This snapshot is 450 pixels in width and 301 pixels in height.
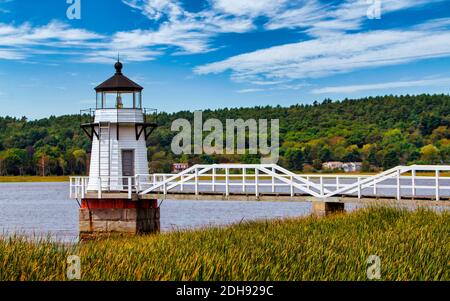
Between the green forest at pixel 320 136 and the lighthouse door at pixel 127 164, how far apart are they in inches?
1978

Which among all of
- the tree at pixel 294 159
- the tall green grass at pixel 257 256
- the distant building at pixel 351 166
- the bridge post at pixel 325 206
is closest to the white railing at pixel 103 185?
the bridge post at pixel 325 206

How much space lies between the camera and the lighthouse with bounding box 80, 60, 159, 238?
29406mm

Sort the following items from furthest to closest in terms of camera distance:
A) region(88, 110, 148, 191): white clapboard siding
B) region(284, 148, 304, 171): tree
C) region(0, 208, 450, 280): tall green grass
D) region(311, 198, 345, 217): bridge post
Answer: region(284, 148, 304, 171): tree < region(88, 110, 148, 191): white clapboard siding < region(311, 198, 345, 217): bridge post < region(0, 208, 450, 280): tall green grass

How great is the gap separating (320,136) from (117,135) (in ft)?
254

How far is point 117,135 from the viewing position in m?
30.5

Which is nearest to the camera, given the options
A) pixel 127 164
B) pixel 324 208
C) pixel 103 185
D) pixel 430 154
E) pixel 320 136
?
pixel 324 208

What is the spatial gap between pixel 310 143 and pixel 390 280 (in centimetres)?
9018

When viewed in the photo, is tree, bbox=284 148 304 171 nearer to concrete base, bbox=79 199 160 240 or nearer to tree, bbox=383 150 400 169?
tree, bbox=383 150 400 169

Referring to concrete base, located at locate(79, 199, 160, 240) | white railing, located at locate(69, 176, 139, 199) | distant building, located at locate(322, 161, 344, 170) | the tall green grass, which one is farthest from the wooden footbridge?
distant building, located at locate(322, 161, 344, 170)

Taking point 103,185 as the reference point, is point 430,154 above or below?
above

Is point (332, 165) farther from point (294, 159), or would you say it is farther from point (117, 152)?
point (117, 152)

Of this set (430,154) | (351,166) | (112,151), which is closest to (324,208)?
(112,151)

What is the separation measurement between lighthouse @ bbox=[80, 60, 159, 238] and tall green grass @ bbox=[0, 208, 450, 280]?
42.4 feet
